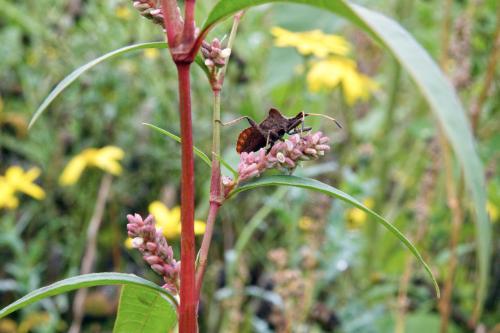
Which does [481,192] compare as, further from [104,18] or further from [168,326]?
[104,18]

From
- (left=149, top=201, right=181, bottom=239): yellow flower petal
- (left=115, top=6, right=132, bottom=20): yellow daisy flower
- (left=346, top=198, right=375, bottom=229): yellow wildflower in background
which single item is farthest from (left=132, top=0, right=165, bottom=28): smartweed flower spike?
(left=115, top=6, right=132, bottom=20): yellow daisy flower

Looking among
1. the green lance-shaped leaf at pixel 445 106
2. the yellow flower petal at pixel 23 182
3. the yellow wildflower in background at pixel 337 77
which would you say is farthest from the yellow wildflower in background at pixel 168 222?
the green lance-shaped leaf at pixel 445 106

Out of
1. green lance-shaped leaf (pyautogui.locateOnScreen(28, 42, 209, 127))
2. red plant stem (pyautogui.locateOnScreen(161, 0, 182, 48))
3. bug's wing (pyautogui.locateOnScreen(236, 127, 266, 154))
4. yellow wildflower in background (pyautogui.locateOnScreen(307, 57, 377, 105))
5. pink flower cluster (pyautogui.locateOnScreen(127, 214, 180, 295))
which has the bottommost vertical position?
yellow wildflower in background (pyautogui.locateOnScreen(307, 57, 377, 105))

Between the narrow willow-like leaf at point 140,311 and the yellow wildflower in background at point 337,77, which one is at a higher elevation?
the narrow willow-like leaf at point 140,311

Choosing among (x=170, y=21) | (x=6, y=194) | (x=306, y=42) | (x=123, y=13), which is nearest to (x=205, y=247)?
(x=170, y=21)

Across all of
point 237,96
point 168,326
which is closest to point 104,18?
point 237,96

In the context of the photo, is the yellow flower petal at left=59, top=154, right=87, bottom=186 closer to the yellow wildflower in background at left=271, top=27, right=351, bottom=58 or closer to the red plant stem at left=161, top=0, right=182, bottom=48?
the yellow wildflower in background at left=271, top=27, right=351, bottom=58

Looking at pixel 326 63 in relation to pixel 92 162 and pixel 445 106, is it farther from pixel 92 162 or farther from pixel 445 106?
pixel 445 106

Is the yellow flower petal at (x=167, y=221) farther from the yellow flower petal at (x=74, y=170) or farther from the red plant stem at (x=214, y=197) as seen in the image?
the red plant stem at (x=214, y=197)
